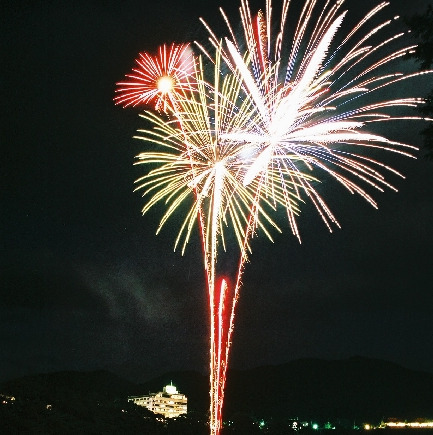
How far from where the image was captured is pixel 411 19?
9.41 meters

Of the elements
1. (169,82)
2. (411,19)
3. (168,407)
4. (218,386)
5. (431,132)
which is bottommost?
(218,386)

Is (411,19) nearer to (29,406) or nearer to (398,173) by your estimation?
(398,173)

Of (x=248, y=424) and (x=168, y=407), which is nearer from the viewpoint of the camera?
(x=248, y=424)

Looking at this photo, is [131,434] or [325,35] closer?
[325,35]

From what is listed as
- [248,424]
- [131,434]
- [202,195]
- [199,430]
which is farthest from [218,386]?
[248,424]

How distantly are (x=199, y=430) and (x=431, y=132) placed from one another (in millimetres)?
42325

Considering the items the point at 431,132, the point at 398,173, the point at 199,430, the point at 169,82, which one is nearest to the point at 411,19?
the point at 431,132

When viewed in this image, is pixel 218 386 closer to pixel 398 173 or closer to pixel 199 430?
pixel 398 173

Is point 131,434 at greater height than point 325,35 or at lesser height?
lesser

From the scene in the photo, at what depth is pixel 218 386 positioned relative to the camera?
661 inches

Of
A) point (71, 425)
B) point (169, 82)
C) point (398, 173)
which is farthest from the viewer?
point (71, 425)

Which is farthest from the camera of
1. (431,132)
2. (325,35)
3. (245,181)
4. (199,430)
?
(199,430)

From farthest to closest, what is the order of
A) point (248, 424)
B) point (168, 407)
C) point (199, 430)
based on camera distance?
point (168, 407)
point (248, 424)
point (199, 430)

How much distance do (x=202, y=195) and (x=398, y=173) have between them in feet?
18.7
